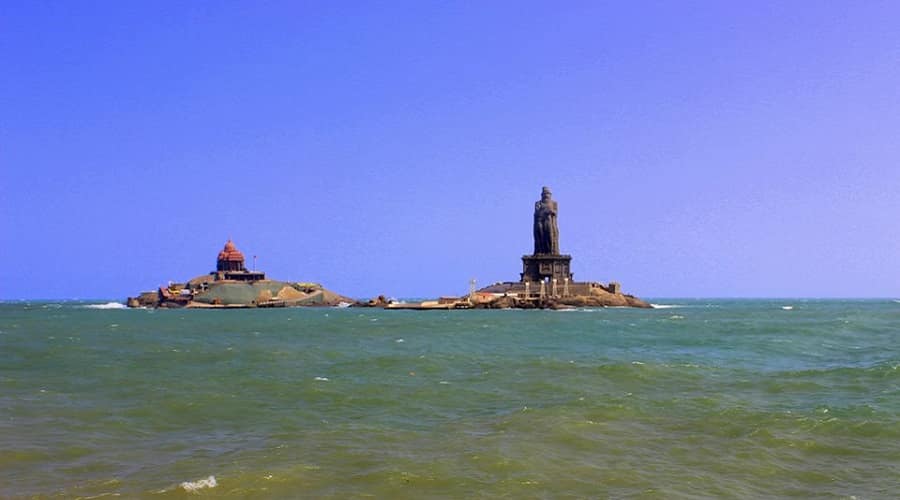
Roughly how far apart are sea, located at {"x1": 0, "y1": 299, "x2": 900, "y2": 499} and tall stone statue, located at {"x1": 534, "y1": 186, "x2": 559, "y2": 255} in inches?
4413

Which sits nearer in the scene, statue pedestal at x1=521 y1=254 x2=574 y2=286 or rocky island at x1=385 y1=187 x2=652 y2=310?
rocky island at x1=385 y1=187 x2=652 y2=310

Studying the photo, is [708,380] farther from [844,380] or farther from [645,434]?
[645,434]

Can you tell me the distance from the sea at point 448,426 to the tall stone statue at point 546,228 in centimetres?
11209

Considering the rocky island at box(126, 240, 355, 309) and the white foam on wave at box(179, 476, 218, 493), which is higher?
the rocky island at box(126, 240, 355, 309)

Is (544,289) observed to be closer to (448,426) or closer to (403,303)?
(403,303)

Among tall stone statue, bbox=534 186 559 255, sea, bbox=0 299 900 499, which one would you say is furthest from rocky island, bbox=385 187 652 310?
sea, bbox=0 299 900 499

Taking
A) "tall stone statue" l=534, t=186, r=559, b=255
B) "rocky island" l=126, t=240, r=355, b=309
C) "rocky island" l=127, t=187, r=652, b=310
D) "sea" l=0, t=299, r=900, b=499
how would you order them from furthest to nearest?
"tall stone statue" l=534, t=186, r=559, b=255 → "rocky island" l=126, t=240, r=355, b=309 → "rocky island" l=127, t=187, r=652, b=310 → "sea" l=0, t=299, r=900, b=499

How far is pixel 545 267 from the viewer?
481 feet

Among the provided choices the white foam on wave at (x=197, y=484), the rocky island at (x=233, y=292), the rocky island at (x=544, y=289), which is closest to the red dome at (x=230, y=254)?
the rocky island at (x=233, y=292)

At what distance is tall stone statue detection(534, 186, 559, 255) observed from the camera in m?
149

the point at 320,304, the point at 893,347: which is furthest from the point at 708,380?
the point at 320,304

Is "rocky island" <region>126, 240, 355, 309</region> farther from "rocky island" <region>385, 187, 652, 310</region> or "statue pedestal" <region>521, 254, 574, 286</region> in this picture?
"statue pedestal" <region>521, 254, 574, 286</region>

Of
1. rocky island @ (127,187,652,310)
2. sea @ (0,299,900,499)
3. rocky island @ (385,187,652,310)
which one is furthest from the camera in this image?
rocky island @ (127,187,652,310)

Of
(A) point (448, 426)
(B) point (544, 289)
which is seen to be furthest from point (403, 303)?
(A) point (448, 426)
